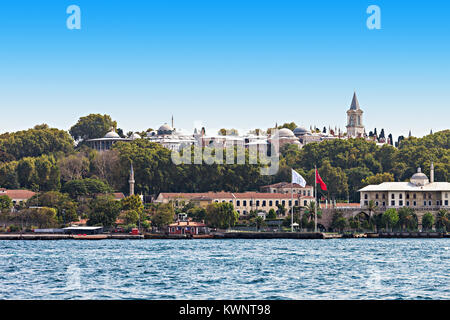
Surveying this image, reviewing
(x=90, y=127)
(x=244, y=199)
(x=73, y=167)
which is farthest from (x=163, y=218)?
(x=90, y=127)

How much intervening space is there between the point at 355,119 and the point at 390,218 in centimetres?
8355

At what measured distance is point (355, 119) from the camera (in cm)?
15962

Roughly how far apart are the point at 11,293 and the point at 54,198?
197 ft

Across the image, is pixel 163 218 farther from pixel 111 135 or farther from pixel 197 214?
pixel 111 135

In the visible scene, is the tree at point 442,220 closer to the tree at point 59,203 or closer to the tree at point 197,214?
the tree at point 197,214

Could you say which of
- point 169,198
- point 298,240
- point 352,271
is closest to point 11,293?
point 352,271

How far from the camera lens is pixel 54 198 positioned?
85.3 metres

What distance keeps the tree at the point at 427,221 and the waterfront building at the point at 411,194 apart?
4.06 m

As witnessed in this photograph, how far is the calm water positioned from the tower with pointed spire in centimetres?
10790

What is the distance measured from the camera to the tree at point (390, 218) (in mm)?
77688

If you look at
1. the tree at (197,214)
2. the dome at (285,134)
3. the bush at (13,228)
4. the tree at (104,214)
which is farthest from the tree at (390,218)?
the dome at (285,134)

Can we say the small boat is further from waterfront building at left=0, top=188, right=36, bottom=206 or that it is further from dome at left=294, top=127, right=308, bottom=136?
dome at left=294, top=127, right=308, bottom=136

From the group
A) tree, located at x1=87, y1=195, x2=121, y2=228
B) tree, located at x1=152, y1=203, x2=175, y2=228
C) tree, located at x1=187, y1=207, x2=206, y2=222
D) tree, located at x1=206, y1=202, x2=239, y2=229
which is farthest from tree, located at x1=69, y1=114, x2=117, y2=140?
tree, located at x1=206, y1=202, x2=239, y2=229

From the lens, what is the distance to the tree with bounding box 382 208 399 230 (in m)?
77.7
